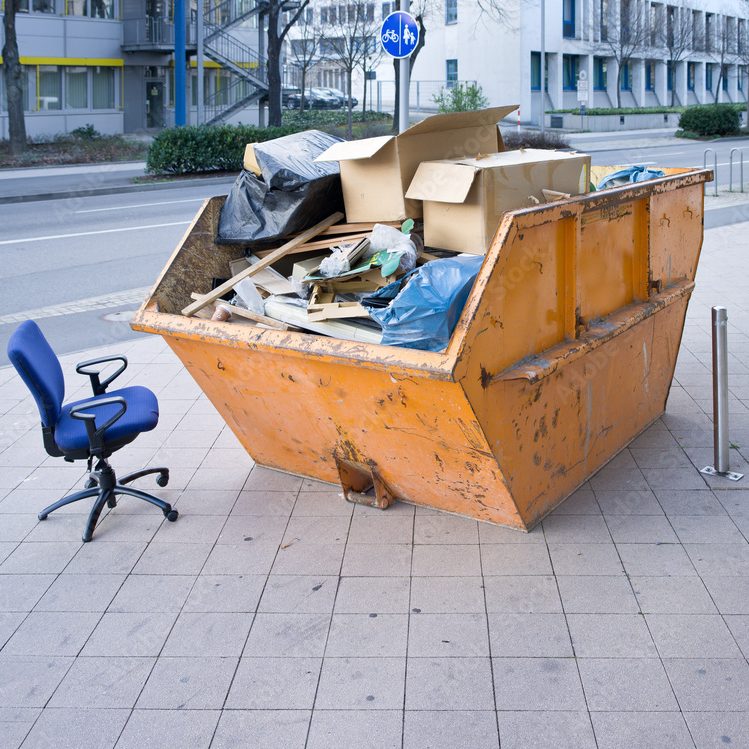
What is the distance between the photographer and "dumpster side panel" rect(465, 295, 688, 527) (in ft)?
14.7

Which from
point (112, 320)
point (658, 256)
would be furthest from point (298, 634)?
point (112, 320)

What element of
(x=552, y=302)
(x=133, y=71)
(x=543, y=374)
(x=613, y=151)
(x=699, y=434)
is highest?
(x=133, y=71)

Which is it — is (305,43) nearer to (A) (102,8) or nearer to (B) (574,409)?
(A) (102,8)

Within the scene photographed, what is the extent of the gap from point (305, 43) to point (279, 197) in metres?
41.0

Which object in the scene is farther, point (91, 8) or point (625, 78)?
point (625, 78)

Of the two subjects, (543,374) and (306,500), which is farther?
(306,500)

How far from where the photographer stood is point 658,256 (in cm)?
571

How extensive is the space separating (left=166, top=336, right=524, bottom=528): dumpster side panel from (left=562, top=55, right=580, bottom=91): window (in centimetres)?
5211

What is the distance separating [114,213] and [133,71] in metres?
21.8

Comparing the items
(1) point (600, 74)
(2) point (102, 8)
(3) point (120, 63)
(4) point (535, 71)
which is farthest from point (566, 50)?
(2) point (102, 8)

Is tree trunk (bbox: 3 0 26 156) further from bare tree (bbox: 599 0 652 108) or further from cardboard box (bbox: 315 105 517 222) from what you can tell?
bare tree (bbox: 599 0 652 108)

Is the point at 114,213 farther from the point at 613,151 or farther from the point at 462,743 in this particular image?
the point at 613,151

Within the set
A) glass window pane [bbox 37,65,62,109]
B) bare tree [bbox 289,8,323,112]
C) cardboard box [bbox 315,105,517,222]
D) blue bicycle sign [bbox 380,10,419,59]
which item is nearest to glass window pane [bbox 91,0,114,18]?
glass window pane [bbox 37,65,62,109]

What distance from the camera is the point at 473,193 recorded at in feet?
15.6
